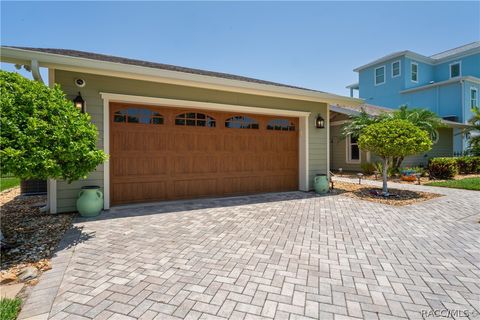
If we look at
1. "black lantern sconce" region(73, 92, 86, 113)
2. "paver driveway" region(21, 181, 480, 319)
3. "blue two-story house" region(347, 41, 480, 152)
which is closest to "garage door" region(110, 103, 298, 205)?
"black lantern sconce" region(73, 92, 86, 113)

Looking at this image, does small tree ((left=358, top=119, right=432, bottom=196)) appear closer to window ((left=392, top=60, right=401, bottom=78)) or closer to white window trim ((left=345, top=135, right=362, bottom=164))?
white window trim ((left=345, top=135, right=362, bottom=164))

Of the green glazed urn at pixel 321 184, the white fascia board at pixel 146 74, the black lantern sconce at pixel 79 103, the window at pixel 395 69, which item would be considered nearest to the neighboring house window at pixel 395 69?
the window at pixel 395 69

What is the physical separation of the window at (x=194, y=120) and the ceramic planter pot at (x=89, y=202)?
259cm

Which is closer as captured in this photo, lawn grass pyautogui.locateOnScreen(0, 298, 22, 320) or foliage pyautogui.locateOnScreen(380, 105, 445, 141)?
lawn grass pyautogui.locateOnScreen(0, 298, 22, 320)

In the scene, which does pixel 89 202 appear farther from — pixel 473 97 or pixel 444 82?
pixel 473 97

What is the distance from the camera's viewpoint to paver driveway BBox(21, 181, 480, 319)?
2.17 metres

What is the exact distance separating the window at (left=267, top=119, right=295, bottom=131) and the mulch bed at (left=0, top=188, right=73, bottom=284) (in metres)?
5.90

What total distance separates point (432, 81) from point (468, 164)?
1160 cm

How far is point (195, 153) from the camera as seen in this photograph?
673 centimetres

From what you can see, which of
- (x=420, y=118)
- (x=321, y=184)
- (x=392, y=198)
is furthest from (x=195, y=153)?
(x=420, y=118)

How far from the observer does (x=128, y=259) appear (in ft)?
10.2

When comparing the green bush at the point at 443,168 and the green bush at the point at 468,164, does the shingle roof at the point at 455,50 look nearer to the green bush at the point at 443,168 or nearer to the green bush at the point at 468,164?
the green bush at the point at 468,164

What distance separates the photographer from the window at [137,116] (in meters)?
5.88

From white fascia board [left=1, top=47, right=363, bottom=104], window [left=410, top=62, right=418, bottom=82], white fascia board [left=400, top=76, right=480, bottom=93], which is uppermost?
window [left=410, top=62, right=418, bottom=82]
